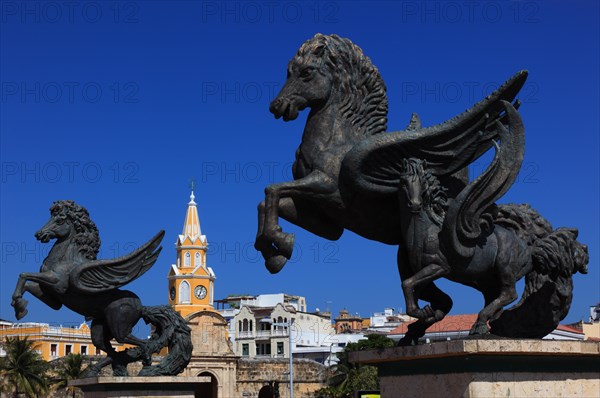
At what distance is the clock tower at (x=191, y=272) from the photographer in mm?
57000

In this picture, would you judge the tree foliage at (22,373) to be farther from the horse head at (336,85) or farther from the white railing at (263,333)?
the horse head at (336,85)

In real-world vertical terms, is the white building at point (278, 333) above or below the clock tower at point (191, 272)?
below

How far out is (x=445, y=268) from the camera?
490cm

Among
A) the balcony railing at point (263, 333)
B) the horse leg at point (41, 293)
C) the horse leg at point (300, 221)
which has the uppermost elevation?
the balcony railing at point (263, 333)

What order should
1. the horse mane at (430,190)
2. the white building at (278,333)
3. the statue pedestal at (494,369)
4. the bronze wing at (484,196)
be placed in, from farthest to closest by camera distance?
the white building at (278,333), the horse mane at (430,190), the bronze wing at (484,196), the statue pedestal at (494,369)

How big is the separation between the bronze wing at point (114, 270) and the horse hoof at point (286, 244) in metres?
5.45

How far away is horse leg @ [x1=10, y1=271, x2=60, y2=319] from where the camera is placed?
9602 millimetres

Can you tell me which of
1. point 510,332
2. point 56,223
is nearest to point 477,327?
point 510,332

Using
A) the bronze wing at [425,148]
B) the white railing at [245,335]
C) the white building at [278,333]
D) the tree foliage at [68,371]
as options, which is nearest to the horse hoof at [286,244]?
the bronze wing at [425,148]

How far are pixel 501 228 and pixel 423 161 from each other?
72 cm

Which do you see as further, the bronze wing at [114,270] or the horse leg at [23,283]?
the bronze wing at [114,270]

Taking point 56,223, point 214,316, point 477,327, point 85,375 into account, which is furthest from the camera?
point 214,316

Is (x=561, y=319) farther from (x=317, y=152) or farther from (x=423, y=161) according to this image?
(x=317, y=152)

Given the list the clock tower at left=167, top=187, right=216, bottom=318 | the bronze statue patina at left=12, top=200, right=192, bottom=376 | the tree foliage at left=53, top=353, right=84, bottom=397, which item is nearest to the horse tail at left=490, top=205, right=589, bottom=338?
the bronze statue patina at left=12, top=200, right=192, bottom=376
